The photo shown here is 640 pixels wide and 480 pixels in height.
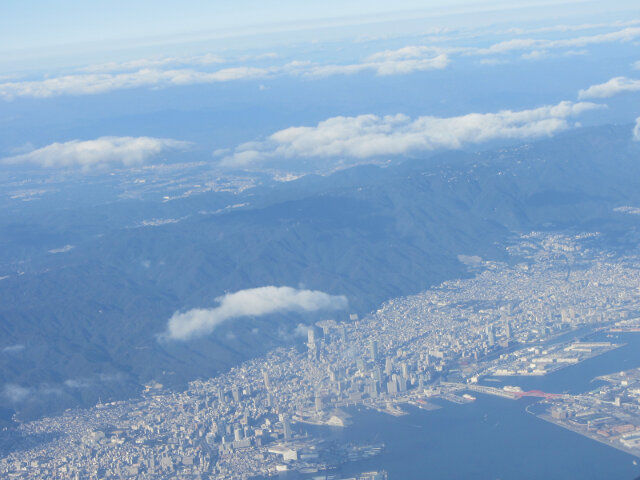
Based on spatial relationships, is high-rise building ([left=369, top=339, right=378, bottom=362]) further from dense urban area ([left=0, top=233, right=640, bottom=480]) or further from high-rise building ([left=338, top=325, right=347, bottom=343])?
high-rise building ([left=338, top=325, right=347, bottom=343])

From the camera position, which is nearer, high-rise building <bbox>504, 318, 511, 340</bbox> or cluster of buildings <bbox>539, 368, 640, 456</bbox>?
cluster of buildings <bbox>539, 368, 640, 456</bbox>

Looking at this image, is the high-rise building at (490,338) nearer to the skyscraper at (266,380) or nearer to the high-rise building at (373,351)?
the high-rise building at (373,351)

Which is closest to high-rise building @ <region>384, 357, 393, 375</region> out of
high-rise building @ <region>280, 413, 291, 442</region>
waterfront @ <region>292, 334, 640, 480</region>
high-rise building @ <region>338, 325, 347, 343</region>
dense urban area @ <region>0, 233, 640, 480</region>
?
dense urban area @ <region>0, 233, 640, 480</region>

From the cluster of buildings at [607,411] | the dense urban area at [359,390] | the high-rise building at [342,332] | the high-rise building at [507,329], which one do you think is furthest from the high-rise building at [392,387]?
the high-rise building at [507,329]

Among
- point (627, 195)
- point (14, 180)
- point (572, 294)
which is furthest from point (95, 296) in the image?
point (14, 180)

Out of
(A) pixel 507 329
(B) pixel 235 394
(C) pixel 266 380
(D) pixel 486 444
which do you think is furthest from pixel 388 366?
(D) pixel 486 444


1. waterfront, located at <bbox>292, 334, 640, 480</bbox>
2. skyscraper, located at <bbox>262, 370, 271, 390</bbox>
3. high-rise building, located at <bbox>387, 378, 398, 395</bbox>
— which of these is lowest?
waterfront, located at <bbox>292, 334, 640, 480</bbox>
